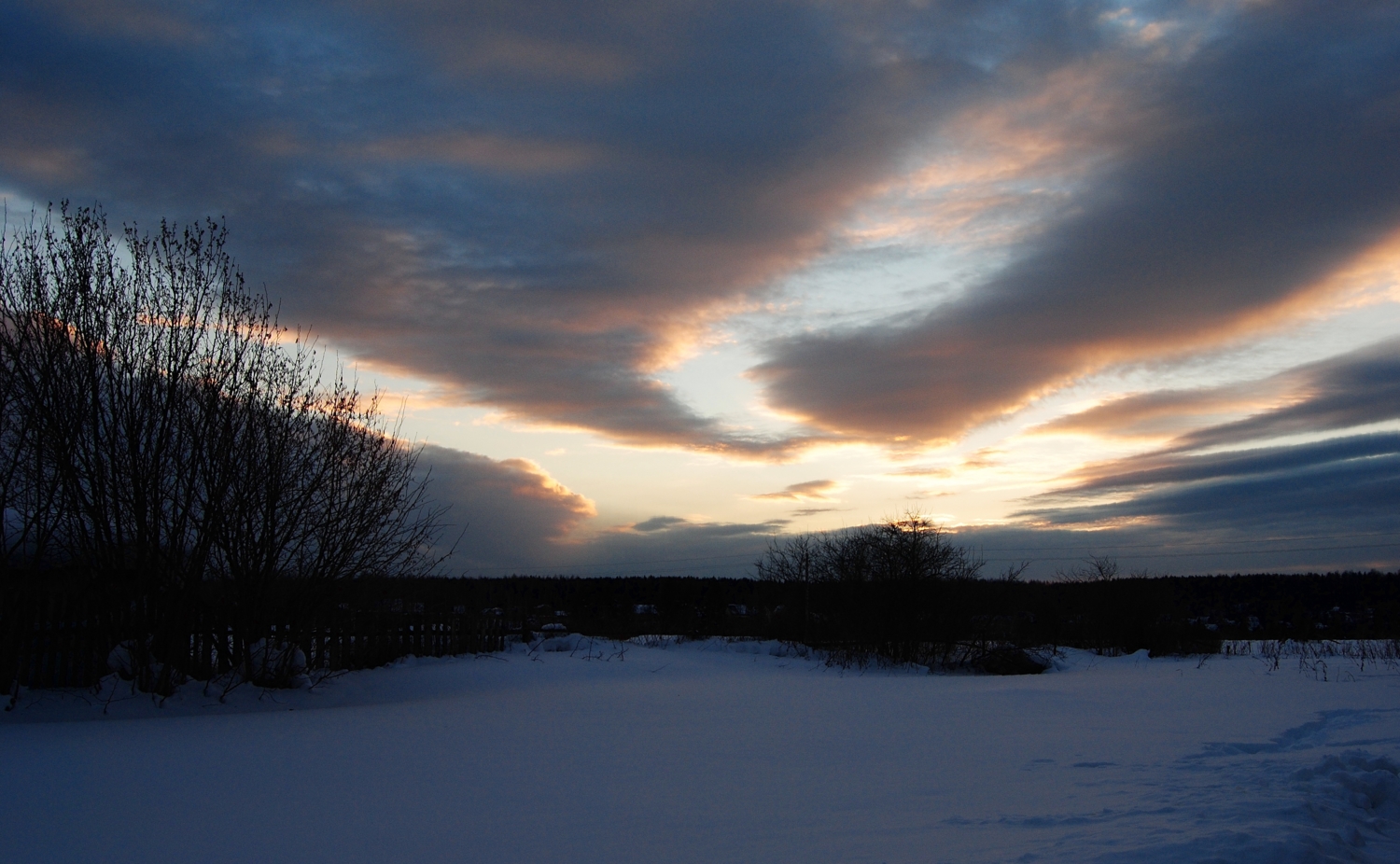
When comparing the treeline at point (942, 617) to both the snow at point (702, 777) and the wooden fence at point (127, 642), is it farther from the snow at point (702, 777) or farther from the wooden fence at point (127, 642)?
the snow at point (702, 777)

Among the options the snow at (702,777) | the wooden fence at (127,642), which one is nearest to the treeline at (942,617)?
the wooden fence at (127,642)

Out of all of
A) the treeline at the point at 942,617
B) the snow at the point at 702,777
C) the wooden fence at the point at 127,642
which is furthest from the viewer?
the treeline at the point at 942,617

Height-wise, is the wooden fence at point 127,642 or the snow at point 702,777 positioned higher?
the wooden fence at point 127,642

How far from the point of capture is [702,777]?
6.54 meters

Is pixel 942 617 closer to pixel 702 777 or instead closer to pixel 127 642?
pixel 702 777

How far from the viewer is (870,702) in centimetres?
1232

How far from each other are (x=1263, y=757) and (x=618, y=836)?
5.26 meters

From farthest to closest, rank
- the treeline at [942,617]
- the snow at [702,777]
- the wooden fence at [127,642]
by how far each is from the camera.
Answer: the treeline at [942,617], the wooden fence at [127,642], the snow at [702,777]

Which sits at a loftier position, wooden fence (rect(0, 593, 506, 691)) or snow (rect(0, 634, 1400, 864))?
wooden fence (rect(0, 593, 506, 691))

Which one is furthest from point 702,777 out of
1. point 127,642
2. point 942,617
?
point 942,617

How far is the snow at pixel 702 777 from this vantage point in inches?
180

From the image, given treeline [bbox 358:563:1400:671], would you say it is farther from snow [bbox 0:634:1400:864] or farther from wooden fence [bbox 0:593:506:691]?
snow [bbox 0:634:1400:864]

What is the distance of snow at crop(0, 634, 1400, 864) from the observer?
4570 mm

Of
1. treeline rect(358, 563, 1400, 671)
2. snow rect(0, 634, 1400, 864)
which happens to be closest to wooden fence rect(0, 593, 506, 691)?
snow rect(0, 634, 1400, 864)
